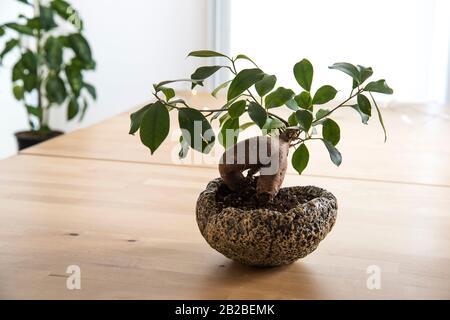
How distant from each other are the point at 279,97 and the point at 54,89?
2.57 meters

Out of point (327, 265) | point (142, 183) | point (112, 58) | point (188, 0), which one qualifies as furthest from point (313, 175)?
point (112, 58)

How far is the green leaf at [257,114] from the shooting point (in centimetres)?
91

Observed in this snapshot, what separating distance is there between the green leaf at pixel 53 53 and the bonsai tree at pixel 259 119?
2426mm

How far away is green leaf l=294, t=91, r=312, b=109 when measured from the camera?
3.23 ft

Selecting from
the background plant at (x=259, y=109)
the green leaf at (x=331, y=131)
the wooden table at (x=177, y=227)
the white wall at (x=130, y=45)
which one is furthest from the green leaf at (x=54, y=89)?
the green leaf at (x=331, y=131)

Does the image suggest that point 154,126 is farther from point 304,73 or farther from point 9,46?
point 9,46

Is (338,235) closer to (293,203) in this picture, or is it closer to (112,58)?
(293,203)

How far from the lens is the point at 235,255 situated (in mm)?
1018

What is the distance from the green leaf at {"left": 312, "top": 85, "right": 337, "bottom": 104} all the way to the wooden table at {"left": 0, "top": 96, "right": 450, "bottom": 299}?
0.26 m

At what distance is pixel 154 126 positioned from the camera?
0.92 m

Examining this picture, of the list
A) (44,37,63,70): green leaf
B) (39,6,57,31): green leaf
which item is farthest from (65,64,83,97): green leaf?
(39,6,57,31): green leaf

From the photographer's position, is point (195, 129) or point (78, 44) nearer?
point (195, 129)

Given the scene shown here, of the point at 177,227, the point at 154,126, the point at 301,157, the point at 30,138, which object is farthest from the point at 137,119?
the point at 30,138

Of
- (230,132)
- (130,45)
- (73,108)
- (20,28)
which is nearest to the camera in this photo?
(230,132)
